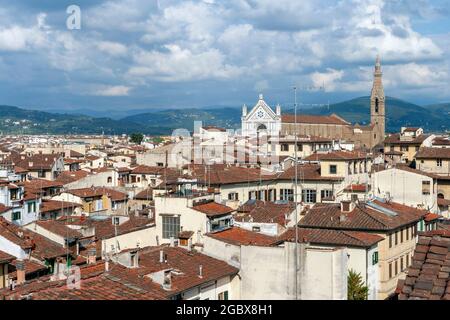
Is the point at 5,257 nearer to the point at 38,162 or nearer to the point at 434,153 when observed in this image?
the point at 434,153

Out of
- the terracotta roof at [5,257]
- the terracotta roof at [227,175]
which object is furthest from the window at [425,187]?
the terracotta roof at [5,257]

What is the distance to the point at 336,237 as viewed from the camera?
21.8 m

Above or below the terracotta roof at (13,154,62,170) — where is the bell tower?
above

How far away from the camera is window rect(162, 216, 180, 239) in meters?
23.1

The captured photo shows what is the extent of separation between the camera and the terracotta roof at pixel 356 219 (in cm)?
2361

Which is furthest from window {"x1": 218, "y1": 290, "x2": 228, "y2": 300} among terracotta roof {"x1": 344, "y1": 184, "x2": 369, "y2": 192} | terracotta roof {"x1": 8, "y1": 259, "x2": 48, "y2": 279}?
terracotta roof {"x1": 344, "y1": 184, "x2": 369, "y2": 192}

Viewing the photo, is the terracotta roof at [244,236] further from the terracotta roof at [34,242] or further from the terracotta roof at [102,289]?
the terracotta roof at [34,242]

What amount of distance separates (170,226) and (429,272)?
630 inches

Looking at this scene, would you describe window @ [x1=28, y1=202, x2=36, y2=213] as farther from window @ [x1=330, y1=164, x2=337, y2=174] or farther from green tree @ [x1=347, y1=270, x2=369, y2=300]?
green tree @ [x1=347, y1=270, x2=369, y2=300]

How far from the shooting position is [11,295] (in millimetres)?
13195

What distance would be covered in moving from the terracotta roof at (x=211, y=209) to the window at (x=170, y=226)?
81cm

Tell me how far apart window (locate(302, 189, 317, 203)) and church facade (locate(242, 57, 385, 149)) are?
104 ft
